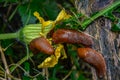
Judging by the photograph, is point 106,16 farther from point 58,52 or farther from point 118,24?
point 58,52

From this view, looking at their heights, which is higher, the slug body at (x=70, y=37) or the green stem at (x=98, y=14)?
the green stem at (x=98, y=14)

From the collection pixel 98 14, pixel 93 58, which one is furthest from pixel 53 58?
pixel 98 14

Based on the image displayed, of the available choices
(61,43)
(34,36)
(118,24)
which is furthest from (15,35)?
(118,24)

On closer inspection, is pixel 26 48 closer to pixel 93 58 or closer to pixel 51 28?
pixel 51 28

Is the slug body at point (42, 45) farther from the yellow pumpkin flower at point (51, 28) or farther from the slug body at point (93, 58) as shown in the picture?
the slug body at point (93, 58)

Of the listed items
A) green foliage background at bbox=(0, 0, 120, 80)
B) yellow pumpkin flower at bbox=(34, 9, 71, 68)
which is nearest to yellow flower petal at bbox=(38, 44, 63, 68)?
yellow pumpkin flower at bbox=(34, 9, 71, 68)

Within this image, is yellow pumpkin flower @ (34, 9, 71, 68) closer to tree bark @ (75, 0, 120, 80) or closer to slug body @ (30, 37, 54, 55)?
slug body @ (30, 37, 54, 55)

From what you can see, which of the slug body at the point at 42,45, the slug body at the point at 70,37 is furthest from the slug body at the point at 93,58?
the slug body at the point at 42,45
